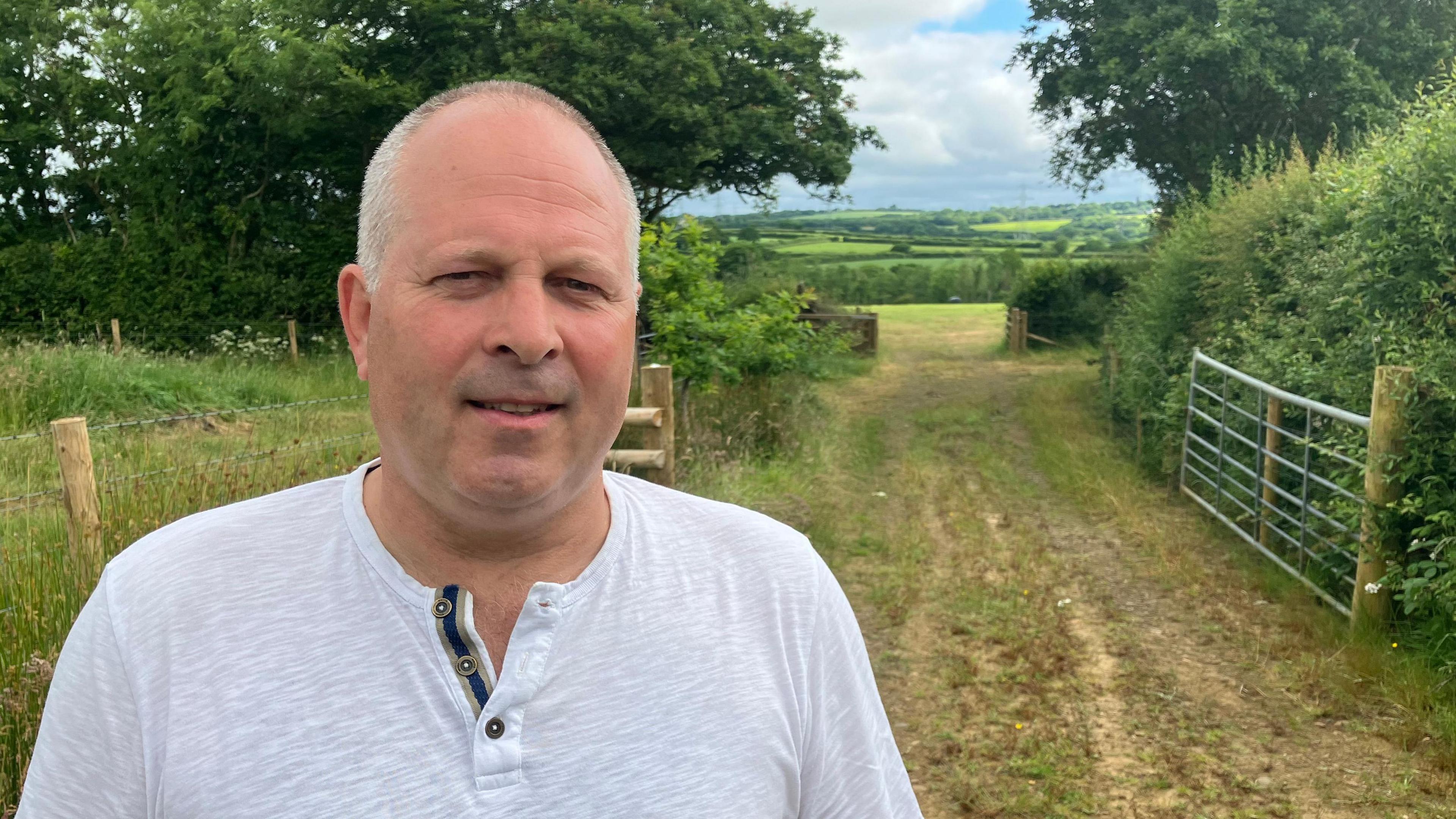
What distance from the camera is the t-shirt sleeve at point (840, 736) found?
130cm

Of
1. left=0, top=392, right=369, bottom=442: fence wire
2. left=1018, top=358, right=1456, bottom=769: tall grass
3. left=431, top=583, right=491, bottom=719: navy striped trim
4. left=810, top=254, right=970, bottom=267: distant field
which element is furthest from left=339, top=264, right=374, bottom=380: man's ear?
left=810, top=254, right=970, bottom=267: distant field

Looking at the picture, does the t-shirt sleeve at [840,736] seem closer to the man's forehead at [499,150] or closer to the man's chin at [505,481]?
the man's chin at [505,481]

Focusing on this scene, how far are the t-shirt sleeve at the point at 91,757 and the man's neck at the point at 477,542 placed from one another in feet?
1.06

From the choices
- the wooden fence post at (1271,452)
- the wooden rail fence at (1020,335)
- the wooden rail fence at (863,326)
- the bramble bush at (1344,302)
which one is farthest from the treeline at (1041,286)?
the wooden fence post at (1271,452)

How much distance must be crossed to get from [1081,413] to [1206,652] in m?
9.58

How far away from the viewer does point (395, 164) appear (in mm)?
1265

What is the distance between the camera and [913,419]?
51.1 ft

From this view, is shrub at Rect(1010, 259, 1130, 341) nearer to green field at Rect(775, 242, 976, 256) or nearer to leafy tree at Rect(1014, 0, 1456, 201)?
leafy tree at Rect(1014, 0, 1456, 201)

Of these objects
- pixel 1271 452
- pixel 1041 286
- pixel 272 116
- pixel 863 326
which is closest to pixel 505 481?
pixel 1271 452

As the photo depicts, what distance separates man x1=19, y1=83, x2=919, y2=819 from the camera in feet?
3.67

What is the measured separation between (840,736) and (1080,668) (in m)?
5.19

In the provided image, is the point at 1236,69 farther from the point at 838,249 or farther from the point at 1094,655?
the point at 838,249

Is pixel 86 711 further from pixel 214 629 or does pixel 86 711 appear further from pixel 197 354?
pixel 197 354

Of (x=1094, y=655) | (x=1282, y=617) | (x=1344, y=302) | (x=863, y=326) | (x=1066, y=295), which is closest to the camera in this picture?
(x=1094, y=655)
